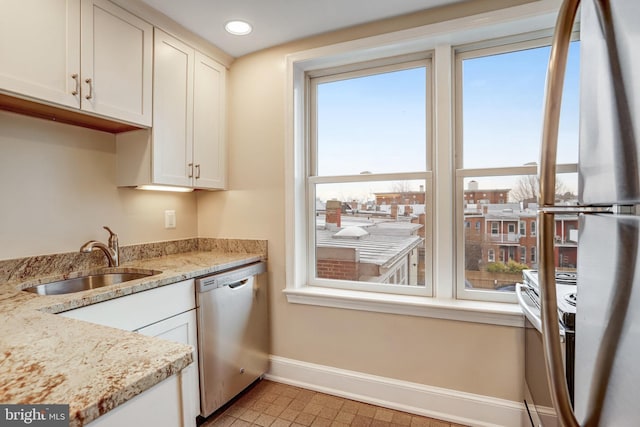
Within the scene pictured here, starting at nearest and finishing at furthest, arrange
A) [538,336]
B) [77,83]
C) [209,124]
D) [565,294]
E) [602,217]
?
1. [602,217]
2. [565,294]
3. [538,336]
4. [77,83]
5. [209,124]

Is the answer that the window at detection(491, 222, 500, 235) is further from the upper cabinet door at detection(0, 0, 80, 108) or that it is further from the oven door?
the upper cabinet door at detection(0, 0, 80, 108)

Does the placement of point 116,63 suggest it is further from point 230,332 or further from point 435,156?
point 435,156

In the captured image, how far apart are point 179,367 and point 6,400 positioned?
10.4 inches

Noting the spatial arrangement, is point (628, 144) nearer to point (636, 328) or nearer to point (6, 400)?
point (636, 328)

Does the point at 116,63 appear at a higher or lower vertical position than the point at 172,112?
higher

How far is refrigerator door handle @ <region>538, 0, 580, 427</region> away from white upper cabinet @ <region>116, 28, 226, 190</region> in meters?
1.91

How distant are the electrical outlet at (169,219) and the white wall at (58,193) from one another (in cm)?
14

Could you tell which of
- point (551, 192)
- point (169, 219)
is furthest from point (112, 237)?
point (551, 192)

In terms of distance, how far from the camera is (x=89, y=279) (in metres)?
1.80

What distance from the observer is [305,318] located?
2.24 metres

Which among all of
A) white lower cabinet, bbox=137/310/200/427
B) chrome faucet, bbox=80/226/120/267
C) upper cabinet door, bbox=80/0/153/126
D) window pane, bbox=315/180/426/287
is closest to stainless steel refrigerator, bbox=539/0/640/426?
white lower cabinet, bbox=137/310/200/427

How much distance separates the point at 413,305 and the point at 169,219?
178 centimetres

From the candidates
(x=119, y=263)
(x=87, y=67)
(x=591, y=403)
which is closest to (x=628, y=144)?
(x=591, y=403)

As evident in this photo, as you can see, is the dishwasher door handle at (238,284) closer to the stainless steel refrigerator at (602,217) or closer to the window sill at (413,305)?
the window sill at (413,305)
